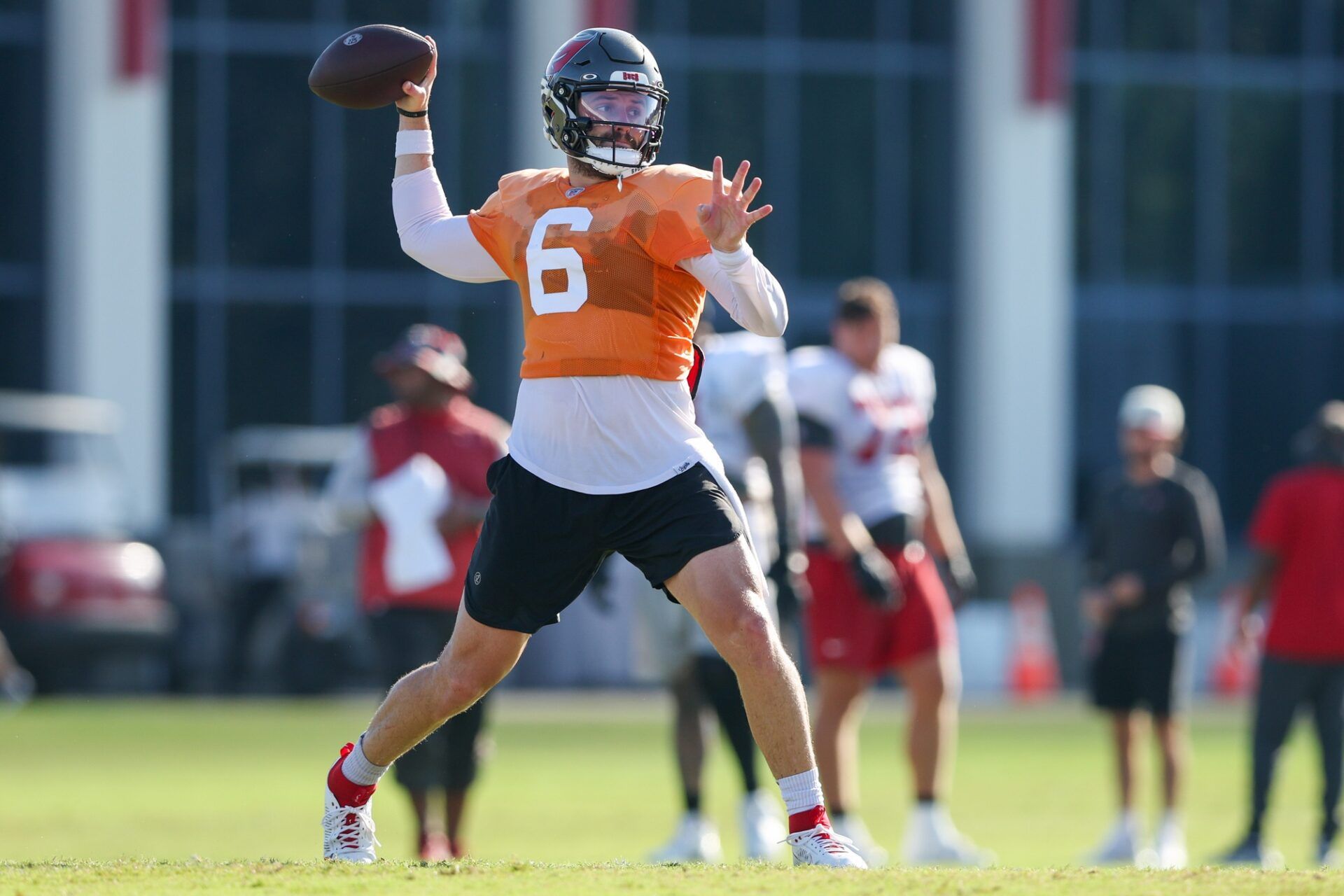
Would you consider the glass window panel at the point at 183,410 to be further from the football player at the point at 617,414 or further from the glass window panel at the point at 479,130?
the football player at the point at 617,414

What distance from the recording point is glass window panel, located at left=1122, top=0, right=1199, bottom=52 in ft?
90.8

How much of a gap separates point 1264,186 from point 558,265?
2401 centimetres

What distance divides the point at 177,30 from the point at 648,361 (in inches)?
816

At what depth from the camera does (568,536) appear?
5.92 m

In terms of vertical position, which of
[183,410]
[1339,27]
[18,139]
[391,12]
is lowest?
[183,410]

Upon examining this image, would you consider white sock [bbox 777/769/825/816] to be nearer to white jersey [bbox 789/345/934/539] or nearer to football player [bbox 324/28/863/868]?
football player [bbox 324/28/863/868]

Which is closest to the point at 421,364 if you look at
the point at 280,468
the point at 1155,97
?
the point at 280,468

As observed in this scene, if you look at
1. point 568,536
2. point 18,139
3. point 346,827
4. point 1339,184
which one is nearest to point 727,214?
point 568,536

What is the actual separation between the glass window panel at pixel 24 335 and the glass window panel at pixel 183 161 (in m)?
1.63

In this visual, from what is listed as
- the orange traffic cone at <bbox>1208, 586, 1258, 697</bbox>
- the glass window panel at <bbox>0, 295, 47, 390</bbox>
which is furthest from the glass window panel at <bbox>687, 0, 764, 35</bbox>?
the orange traffic cone at <bbox>1208, 586, 1258, 697</bbox>

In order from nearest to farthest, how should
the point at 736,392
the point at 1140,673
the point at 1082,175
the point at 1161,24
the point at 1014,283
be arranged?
the point at 736,392, the point at 1140,673, the point at 1014,283, the point at 1082,175, the point at 1161,24

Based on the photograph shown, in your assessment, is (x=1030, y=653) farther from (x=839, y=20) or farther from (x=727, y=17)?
(x=727, y=17)

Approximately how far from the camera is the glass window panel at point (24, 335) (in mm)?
25188

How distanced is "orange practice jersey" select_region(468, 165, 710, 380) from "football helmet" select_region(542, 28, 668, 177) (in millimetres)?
71
